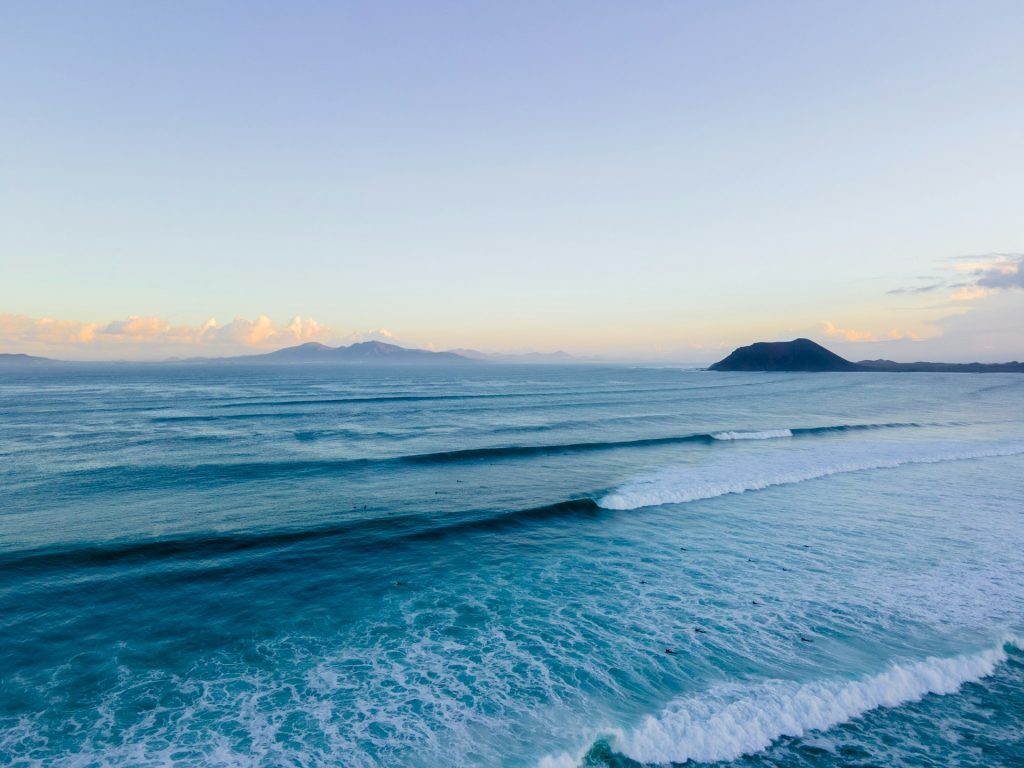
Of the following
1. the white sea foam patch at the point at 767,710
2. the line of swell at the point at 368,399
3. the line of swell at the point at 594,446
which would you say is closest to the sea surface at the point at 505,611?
the white sea foam patch at the point at 767,710

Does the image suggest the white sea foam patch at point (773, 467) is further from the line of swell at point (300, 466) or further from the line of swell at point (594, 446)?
the line of swell at point (300, 466)

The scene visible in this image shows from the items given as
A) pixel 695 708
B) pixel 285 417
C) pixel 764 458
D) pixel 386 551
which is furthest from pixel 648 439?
pixel 285 417

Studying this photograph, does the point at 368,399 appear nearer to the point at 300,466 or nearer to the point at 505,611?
the point at 300,466

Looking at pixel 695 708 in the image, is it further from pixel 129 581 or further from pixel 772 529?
pixel 129 581

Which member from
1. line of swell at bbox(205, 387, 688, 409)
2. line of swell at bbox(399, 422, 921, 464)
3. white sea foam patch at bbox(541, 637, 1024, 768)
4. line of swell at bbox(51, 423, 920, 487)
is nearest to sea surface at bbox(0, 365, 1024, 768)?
white sea foam patch at bbox(541, 637, 1024, 768)

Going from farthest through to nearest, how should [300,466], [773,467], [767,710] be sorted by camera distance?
[773,467], [300,466], [767,710]

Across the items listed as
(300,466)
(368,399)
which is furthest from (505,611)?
(368,399)
